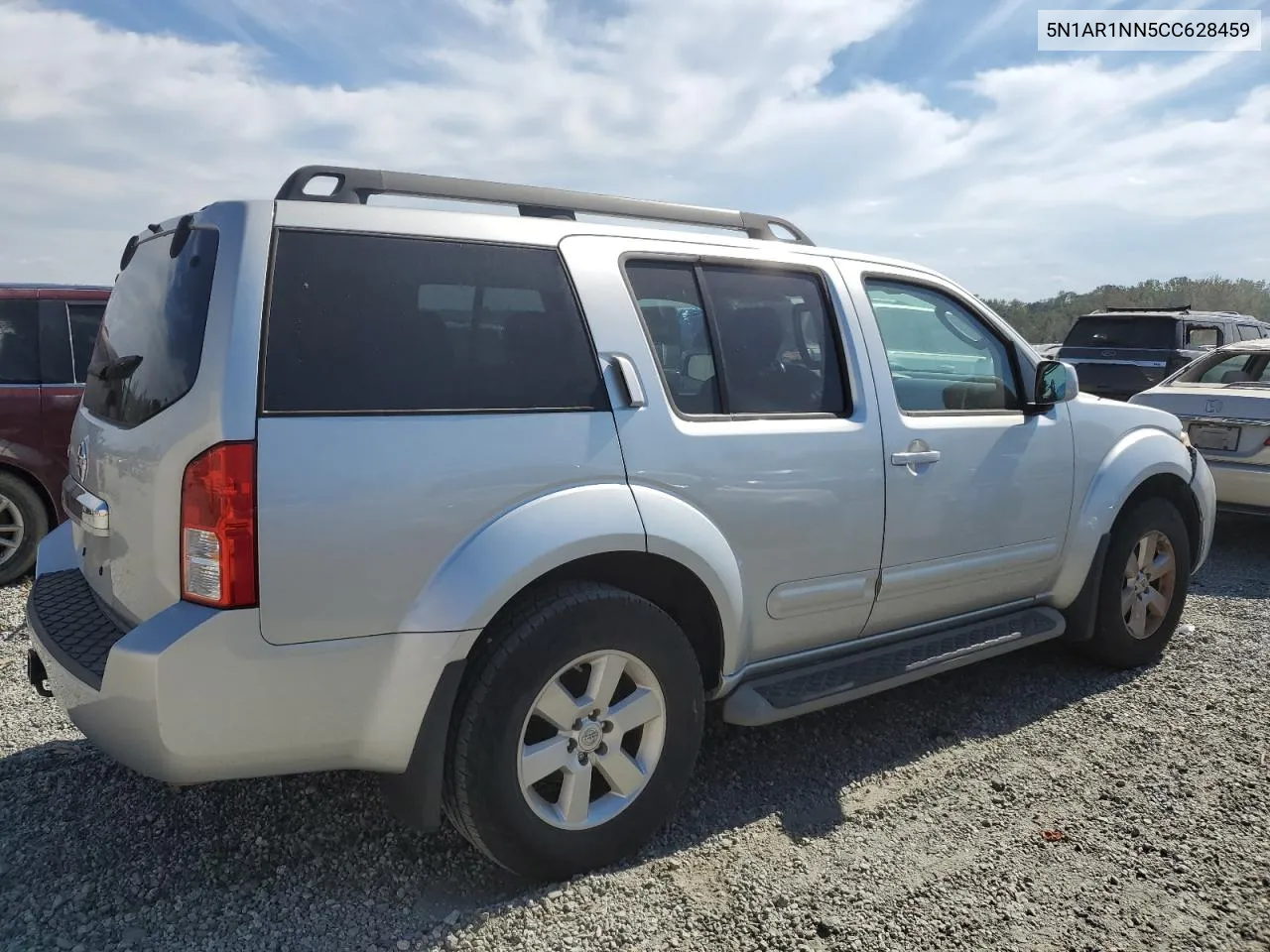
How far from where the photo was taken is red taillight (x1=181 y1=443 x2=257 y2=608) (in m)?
2.17

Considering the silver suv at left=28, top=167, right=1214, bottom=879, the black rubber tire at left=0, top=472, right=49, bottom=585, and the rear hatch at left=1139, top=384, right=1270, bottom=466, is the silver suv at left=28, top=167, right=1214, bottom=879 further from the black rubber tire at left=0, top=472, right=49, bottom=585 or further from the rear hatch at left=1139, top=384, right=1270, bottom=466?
the rear hatch at left=1139, top=384, right=1270, bottom=466

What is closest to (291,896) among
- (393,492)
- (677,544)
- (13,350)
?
(393,492)

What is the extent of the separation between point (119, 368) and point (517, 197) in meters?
1.26

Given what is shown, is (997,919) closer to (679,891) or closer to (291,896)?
(679,891)

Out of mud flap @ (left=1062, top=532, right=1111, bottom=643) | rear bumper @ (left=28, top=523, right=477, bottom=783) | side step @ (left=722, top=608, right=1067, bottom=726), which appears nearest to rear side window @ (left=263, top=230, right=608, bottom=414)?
rear bumper @ (left=28, top=523, right=477, bottom=783)

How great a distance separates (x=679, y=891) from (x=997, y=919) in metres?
0.86

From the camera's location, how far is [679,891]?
8.81 feet

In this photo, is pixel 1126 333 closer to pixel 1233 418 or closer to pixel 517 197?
pixel 1233 418

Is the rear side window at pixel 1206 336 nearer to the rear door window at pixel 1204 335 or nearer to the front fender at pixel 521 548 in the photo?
the rear door window at pixel 1204 335

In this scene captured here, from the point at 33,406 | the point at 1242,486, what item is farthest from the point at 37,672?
the point at 1242,486

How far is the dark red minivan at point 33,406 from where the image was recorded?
5652mm

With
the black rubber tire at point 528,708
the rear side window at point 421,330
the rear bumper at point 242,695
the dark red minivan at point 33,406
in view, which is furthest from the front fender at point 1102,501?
the dark red minivan at point 33,406

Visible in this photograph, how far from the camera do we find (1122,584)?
4.30 meters

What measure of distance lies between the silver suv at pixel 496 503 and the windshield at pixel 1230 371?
5.11 m
